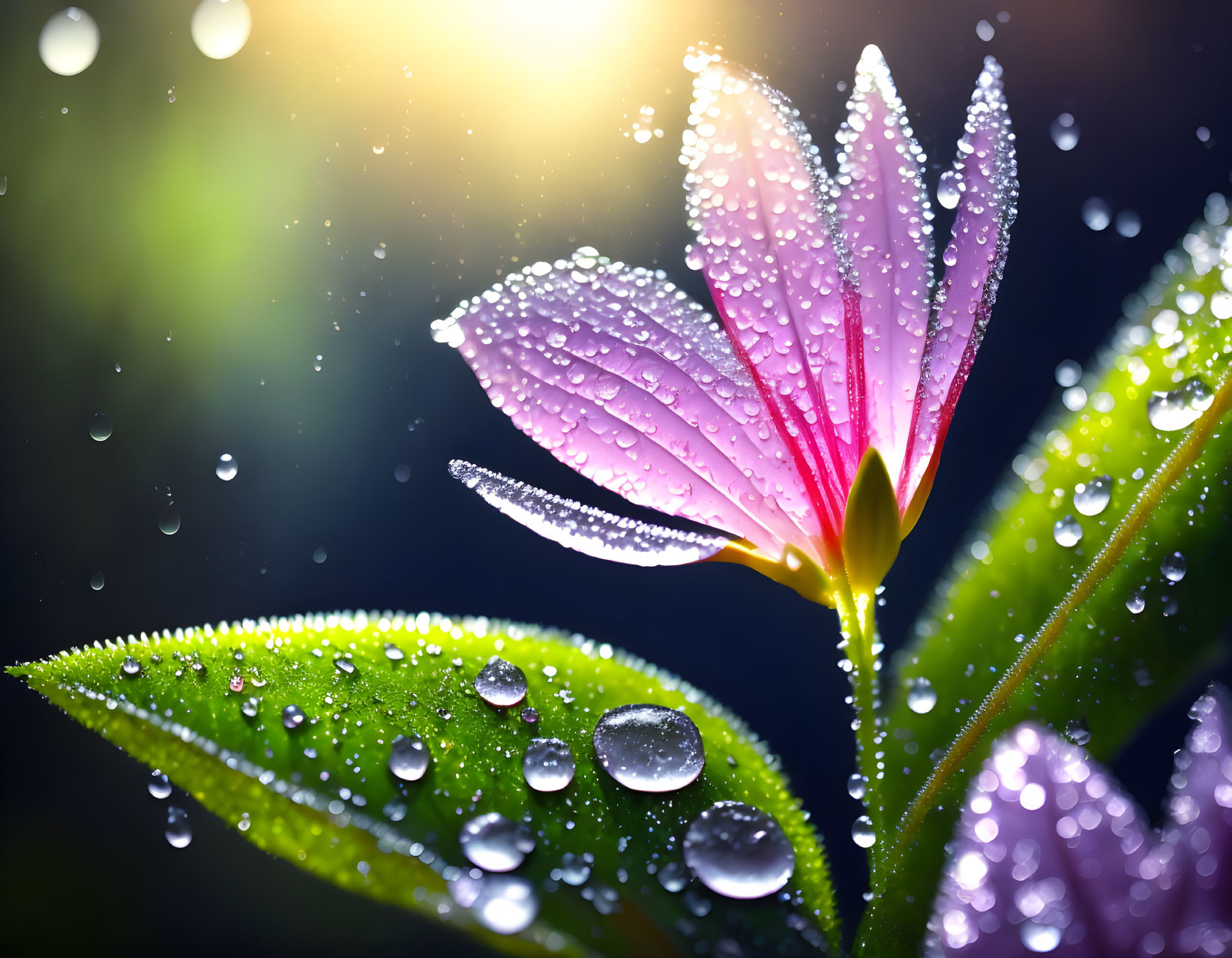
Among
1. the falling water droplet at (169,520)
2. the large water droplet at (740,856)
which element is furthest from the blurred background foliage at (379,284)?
the large water droplet at (740,856)

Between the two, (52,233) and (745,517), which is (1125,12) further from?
(52,233)

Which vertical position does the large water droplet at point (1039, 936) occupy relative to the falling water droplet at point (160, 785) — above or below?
above

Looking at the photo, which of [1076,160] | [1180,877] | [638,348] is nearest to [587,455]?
[638,348]

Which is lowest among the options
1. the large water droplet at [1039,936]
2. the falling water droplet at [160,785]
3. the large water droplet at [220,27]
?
the falling water droplet at [160,785]

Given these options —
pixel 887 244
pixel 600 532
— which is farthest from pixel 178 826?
pixel 887 244

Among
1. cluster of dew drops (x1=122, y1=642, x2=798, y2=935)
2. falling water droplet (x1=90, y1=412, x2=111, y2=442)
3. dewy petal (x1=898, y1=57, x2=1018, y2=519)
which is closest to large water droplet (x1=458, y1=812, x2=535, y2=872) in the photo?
cluster of dew drops (x1=122, y1=642, x2=798, y2=935)

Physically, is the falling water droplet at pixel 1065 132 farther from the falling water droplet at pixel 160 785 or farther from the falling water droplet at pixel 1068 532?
the falling water droplet at pixel 160 785
